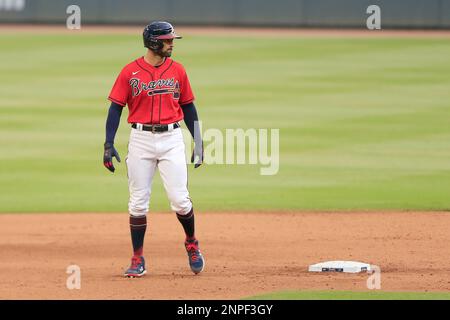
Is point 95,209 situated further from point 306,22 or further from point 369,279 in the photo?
point 306,22

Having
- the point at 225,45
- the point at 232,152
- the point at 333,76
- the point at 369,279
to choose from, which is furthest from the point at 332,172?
the point at 225,45

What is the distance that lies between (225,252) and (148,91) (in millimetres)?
2020

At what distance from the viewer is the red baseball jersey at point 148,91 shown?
8.68 meters

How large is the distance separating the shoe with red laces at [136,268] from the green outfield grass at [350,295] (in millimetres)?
1287

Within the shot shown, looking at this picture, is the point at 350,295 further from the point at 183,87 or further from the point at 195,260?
the point at 183,87

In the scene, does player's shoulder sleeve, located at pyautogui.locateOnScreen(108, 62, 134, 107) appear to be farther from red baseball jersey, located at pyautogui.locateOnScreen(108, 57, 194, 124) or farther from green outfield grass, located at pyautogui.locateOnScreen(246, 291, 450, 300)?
green outfield grass, located at pyautogui.locateOnScreen(246, 291, 450, 300)

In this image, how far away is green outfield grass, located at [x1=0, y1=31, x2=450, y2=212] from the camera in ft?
43.5

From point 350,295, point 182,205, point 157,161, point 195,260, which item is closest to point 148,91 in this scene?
point 157,161

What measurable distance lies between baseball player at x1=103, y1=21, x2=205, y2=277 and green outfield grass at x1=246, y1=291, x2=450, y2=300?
1157 mm

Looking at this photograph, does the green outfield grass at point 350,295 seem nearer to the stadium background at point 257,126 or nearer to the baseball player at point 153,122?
the stadium background at point 257,126

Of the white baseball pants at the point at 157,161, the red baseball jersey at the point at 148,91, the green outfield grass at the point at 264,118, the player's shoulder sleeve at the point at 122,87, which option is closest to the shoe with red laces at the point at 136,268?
the white baseball pants at the point at 157,161

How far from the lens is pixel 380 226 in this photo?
11242 millimetres

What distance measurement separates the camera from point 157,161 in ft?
29.0

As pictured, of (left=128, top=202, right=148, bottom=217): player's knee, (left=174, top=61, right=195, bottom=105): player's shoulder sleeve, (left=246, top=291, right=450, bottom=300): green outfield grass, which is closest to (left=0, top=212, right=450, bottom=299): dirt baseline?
(left=246, top=291, right=450, bottom=300): green outfield grass
